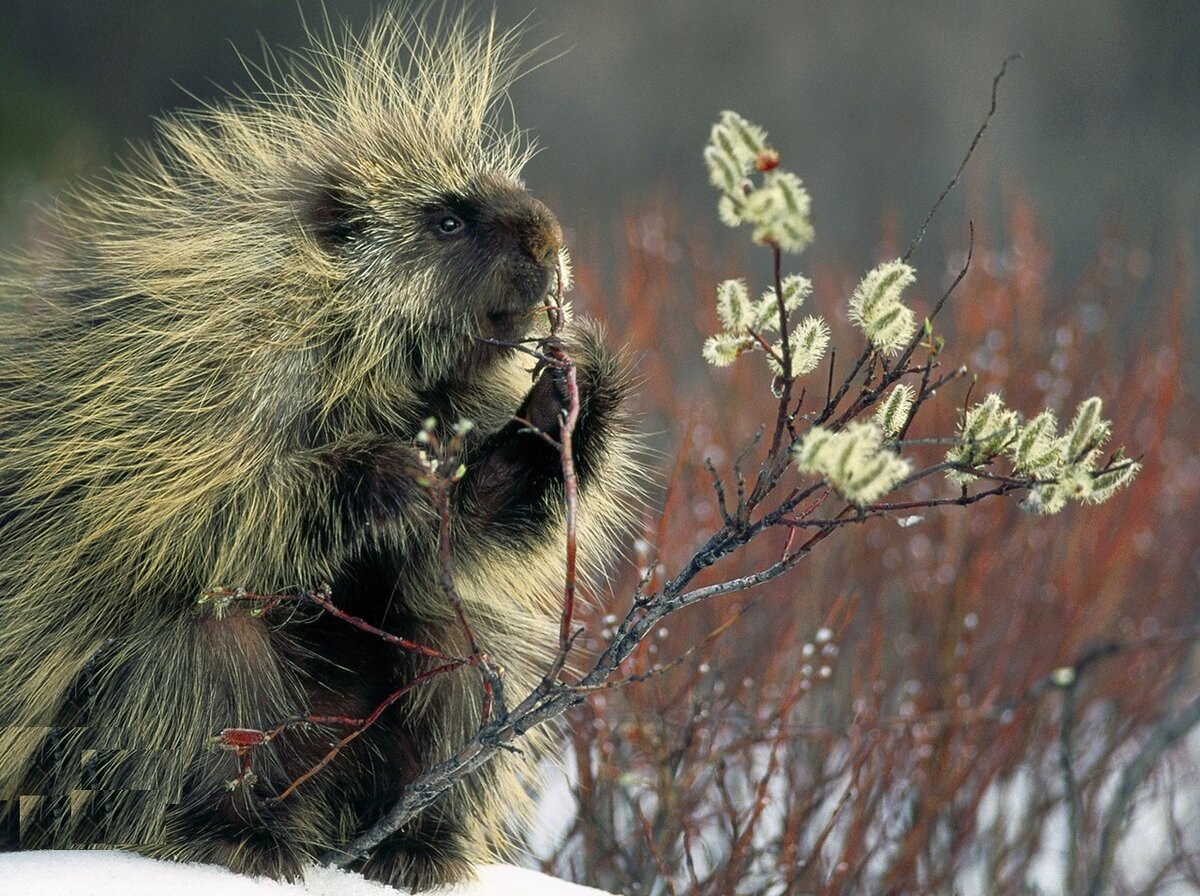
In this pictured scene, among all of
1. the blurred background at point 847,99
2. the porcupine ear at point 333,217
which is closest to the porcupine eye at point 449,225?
the porcupine ear at point 333,217

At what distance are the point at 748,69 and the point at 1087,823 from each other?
773cm

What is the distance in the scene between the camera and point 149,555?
1832mm

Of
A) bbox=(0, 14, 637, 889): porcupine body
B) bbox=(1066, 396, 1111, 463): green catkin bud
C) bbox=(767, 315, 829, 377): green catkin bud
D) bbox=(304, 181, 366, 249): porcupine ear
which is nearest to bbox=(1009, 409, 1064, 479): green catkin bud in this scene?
bbox=(1066, 396, 1111, 463): green catkin bud

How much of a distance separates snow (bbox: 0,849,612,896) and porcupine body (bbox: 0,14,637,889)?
4 cm

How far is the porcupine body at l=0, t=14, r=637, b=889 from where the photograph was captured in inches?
72.4

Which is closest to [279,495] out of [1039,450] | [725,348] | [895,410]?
[725,348]

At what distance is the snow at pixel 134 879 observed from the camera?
1666 mm

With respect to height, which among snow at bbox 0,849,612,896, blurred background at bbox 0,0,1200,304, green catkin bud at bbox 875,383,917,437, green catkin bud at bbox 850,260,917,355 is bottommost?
snow at bbox 0,849,612,896

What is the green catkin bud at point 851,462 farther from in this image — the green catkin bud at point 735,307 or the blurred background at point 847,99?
→ the blurred background at point 847,99

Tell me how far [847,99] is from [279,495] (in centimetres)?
869

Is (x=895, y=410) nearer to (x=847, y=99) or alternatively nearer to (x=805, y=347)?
(x=805, y=347)

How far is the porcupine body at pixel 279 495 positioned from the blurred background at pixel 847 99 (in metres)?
6.73

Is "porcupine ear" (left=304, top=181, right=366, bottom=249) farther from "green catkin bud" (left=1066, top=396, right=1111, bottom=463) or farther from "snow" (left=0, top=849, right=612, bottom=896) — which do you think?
"green catkin bud" (left=1066, top=396, right=1111, bottom=463)

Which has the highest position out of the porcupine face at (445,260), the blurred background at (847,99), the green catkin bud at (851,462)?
the blurred background at (847,99)
